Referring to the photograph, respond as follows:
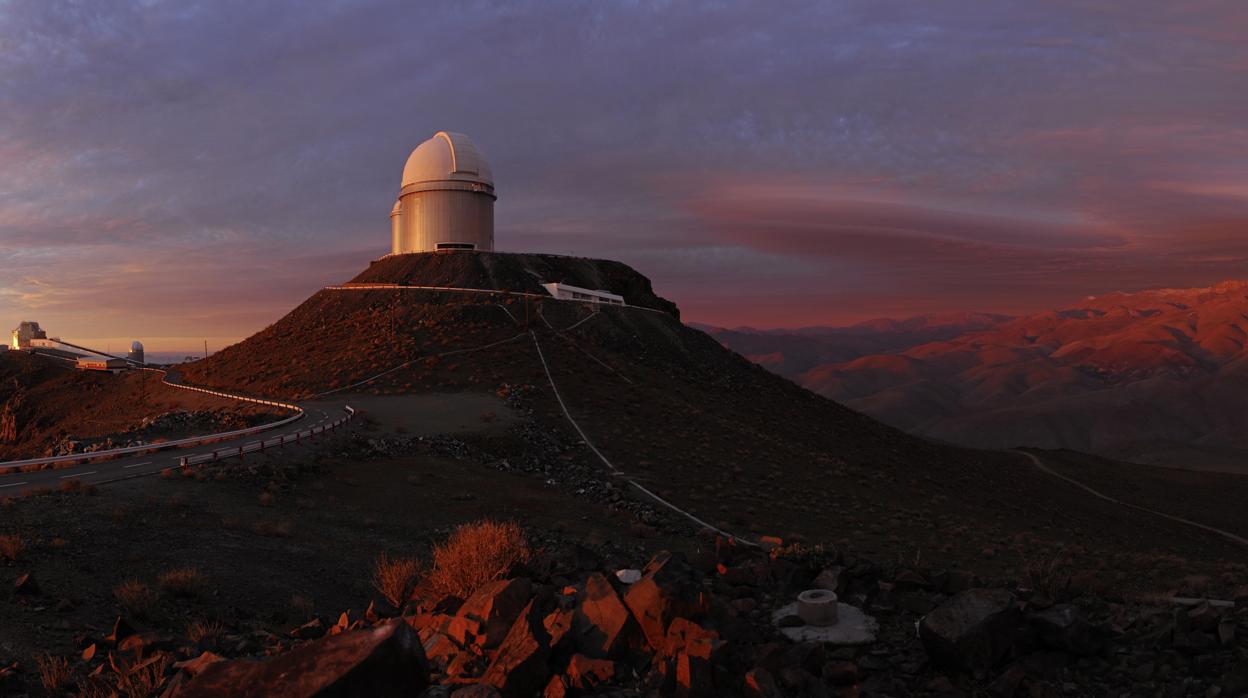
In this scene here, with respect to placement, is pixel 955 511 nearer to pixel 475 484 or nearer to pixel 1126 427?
pixel 475 484

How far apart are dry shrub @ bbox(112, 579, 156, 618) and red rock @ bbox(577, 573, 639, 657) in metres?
5.85

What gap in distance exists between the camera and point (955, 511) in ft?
93.9

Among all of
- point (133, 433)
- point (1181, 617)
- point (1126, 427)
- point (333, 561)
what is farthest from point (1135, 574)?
point (1126, 427)

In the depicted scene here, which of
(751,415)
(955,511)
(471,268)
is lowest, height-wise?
(955,511)

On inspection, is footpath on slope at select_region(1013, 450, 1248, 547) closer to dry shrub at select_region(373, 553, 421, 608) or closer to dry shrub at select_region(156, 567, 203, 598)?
dry shrub at select_region(373, 553, 421, 608)

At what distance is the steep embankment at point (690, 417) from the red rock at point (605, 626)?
1399 centimetres

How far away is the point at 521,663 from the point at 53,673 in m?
4.45

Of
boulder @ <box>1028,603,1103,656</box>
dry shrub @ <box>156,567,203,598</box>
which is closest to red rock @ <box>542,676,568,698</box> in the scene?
boulder @ <box>1028,603,1103,656</box>

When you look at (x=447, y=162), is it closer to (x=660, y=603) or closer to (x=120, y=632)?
(x=120, y=632)

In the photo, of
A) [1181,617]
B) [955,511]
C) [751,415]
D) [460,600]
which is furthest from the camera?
[751,415]

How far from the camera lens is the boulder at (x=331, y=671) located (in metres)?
4.82

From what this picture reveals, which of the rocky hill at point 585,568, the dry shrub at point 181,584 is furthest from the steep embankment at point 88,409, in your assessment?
the dry shrub at point 181,584

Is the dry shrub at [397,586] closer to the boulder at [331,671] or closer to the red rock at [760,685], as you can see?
the boulder at [331,671]

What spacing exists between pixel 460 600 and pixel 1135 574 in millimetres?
17933
